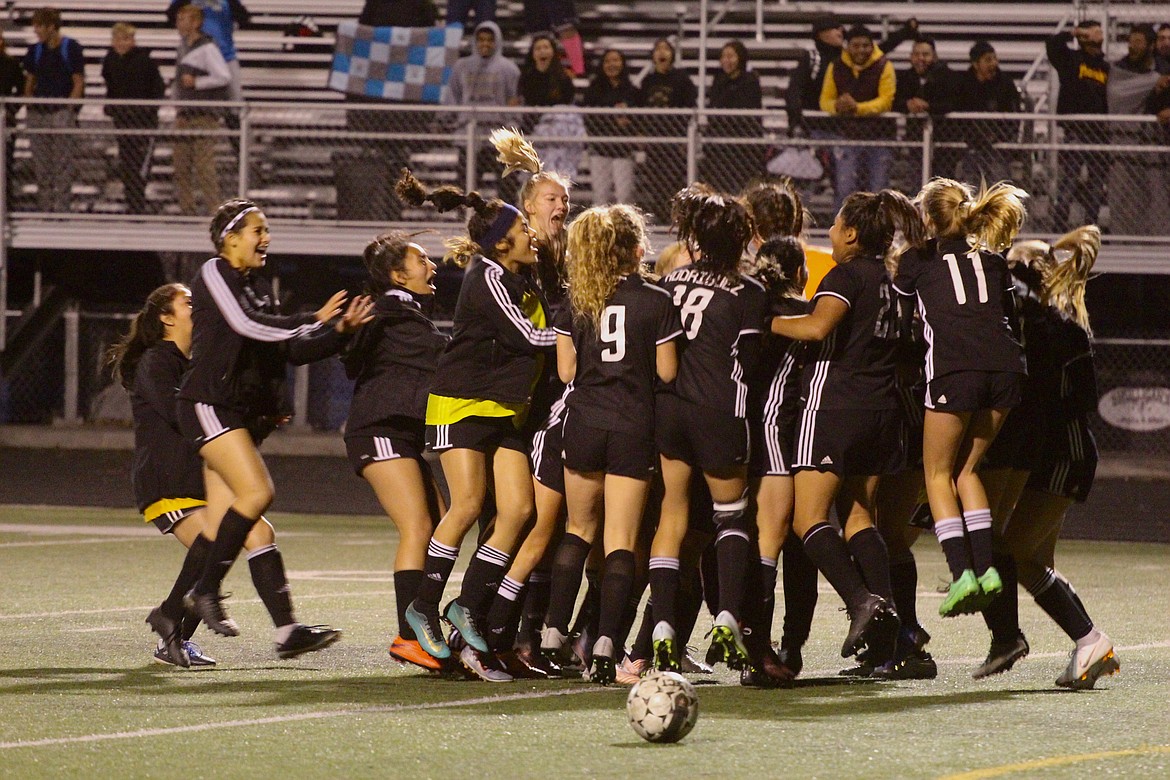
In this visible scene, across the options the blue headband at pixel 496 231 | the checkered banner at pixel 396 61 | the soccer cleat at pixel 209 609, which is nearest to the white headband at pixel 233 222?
the blue headband at pixel 496 231

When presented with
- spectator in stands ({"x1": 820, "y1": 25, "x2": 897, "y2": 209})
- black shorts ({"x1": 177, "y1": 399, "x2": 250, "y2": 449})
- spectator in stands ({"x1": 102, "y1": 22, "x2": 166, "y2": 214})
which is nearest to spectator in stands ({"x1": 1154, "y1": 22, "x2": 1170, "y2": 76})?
spectator in stands ({"x1": 820, "y1": 25, "x2": 897, "y2": 209})

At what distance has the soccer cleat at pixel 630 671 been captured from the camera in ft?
23.6

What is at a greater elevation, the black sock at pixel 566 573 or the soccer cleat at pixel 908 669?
the black sock at pixel 566 573

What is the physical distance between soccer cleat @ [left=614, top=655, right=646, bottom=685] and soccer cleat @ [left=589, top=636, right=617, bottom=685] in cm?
6

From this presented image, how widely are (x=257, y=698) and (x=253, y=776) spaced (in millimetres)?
1485

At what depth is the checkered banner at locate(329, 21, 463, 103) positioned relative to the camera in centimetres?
1934

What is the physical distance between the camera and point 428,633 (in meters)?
7.35

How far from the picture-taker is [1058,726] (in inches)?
247

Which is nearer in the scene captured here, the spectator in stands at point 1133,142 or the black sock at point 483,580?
the black sock at point 483,580

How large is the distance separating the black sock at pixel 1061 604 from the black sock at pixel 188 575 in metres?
3.40

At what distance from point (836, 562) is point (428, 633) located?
5.31 feet

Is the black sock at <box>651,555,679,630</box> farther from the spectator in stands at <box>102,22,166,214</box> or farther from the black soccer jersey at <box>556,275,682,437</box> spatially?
the spectator in stands at <box>102,22,166,214</box>

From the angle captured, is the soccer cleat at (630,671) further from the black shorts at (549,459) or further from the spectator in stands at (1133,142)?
the spectator in stands at (1133,142)

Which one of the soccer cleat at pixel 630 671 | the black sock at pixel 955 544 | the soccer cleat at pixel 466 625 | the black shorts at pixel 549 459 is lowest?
the soccer cleat at pixel 630 671
